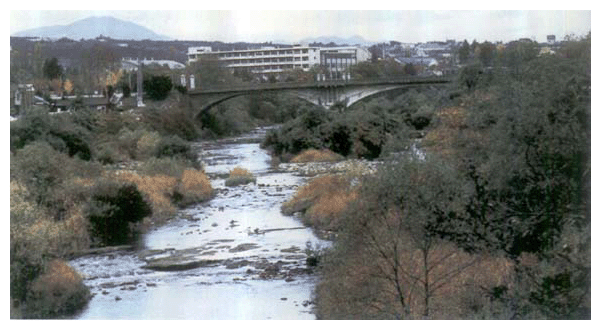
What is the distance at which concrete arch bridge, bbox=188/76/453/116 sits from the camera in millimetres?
25969

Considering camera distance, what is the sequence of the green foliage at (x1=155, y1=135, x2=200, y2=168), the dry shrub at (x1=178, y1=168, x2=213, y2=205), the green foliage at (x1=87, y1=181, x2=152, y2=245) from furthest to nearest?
the green foliage at (x1=155, y1=135, x2=200, y2=168) → the dry shrub at (x1=178, y1=168, x2=213, y2=205) → the green foliage at (x1=87, y1=181, x2=152, y2=245)

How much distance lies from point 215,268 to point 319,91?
14326mm

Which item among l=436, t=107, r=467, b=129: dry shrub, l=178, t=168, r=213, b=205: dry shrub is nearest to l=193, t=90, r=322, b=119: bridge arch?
l=178, t=168, r=213, b=205: dry shrub

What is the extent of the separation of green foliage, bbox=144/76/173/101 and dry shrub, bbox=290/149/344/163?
389cm

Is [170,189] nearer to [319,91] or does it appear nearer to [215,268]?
[215,268]

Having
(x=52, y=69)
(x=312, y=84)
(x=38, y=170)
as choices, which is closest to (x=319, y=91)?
(x=312, y=84)

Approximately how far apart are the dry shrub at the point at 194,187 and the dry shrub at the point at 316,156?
2999 mm

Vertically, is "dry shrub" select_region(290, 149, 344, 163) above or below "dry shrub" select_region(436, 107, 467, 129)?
below

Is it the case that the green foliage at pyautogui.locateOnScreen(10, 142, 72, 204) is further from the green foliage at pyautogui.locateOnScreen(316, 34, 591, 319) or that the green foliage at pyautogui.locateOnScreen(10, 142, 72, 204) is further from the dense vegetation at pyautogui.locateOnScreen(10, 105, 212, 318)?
the green foliage at pyautogui.locateOnScreen(316, 34, 591, 319)

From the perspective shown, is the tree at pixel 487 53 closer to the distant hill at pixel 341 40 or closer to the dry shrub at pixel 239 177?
the distant hill at pixel 341 40

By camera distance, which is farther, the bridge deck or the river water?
the bridge deck

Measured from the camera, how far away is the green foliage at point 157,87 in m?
23.2

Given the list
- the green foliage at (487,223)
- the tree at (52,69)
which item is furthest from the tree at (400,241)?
the tree at (52,69)

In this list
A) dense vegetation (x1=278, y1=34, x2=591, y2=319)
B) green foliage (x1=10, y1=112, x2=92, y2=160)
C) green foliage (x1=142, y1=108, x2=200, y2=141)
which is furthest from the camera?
green foliage (x1=142, y1=108, x2=200, y2=141)
